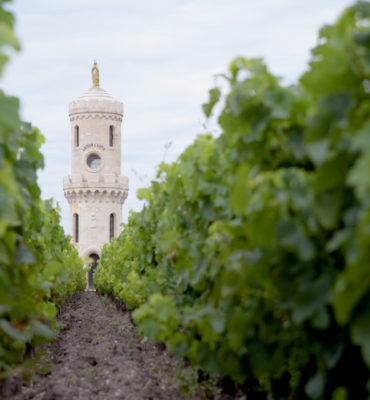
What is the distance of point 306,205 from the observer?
245 centimetres

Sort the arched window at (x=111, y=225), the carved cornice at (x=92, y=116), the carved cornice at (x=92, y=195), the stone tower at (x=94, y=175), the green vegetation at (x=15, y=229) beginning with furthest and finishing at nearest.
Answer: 1. the carved cornice at (x=92, y=116)
2. the arched window at (x=111, y=225)
3. the carved cornice at (x=92, y=195)
4. the stone tower at (x=94, y=175)
5. the green vegetation at (x=15, y=229)

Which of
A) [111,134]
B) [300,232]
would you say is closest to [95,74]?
[111,134]

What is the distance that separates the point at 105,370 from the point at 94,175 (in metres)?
34.5

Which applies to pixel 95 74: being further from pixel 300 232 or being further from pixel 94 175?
pixel 300 232

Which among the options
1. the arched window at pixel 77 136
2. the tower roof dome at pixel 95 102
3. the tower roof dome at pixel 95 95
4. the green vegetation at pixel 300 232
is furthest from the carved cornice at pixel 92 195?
the green vegetation at pixel 300 232

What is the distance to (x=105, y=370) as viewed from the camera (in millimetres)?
7520

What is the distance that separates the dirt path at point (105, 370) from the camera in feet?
20.5

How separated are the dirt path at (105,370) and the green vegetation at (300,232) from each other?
2131mm

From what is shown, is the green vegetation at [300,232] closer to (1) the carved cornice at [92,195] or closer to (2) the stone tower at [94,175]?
(2) the stone tower at [94,175]

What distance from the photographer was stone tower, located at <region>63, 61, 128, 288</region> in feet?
135

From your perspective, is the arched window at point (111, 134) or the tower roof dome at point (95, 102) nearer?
the tower roof dome at point (95, 102)

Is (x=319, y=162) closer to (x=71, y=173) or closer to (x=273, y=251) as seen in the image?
(x=273, y=251)

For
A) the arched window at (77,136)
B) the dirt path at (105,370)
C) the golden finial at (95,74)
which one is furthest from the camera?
the golden finial at (95,74)

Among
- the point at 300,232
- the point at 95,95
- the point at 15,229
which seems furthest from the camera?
the point at 95,95
